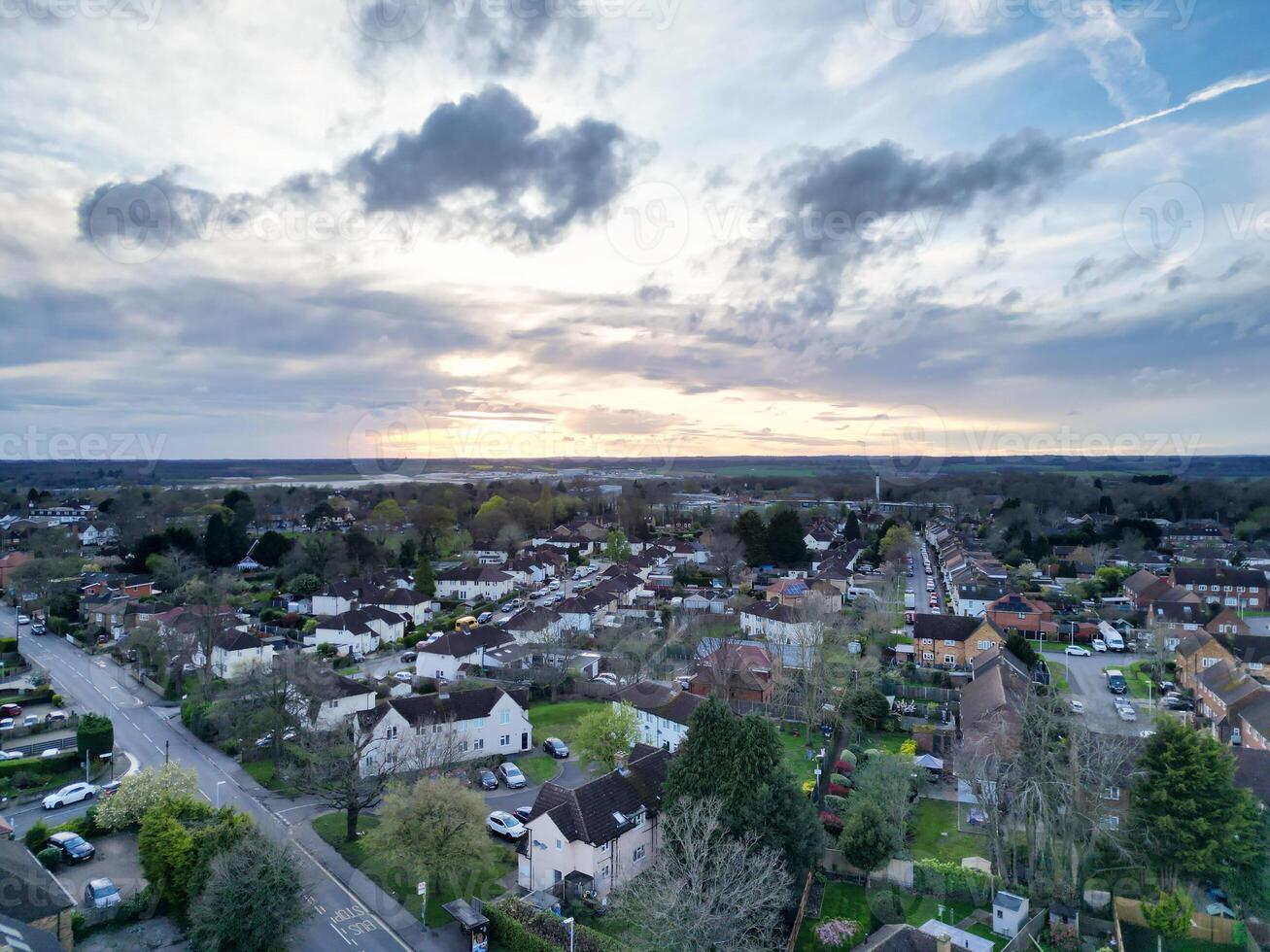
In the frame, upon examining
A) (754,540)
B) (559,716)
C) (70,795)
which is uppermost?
(754,540)

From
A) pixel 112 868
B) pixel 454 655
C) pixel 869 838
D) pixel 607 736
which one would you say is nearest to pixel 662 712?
pixel 607 736

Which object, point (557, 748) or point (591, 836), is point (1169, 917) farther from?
point (557, 748)

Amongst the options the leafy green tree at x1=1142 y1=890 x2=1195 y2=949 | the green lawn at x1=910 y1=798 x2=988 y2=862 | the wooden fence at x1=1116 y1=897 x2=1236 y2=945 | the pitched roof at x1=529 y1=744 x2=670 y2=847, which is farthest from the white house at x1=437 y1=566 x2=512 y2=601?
the leafy green tree at x1=1142 y1=890 x2=1195 y2=949

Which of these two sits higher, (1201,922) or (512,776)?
(1201,922)

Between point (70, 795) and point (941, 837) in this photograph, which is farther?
point (70, 795)

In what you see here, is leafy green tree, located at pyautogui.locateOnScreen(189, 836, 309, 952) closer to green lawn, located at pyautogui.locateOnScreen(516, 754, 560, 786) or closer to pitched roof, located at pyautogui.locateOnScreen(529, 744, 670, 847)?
pitched roof, located at pyautogui.locateOnScreen(529, 744, 670, 847)

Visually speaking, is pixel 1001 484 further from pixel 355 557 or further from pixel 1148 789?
pixel 1148 789

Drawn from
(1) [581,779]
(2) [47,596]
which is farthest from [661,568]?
(2) [47,596]
